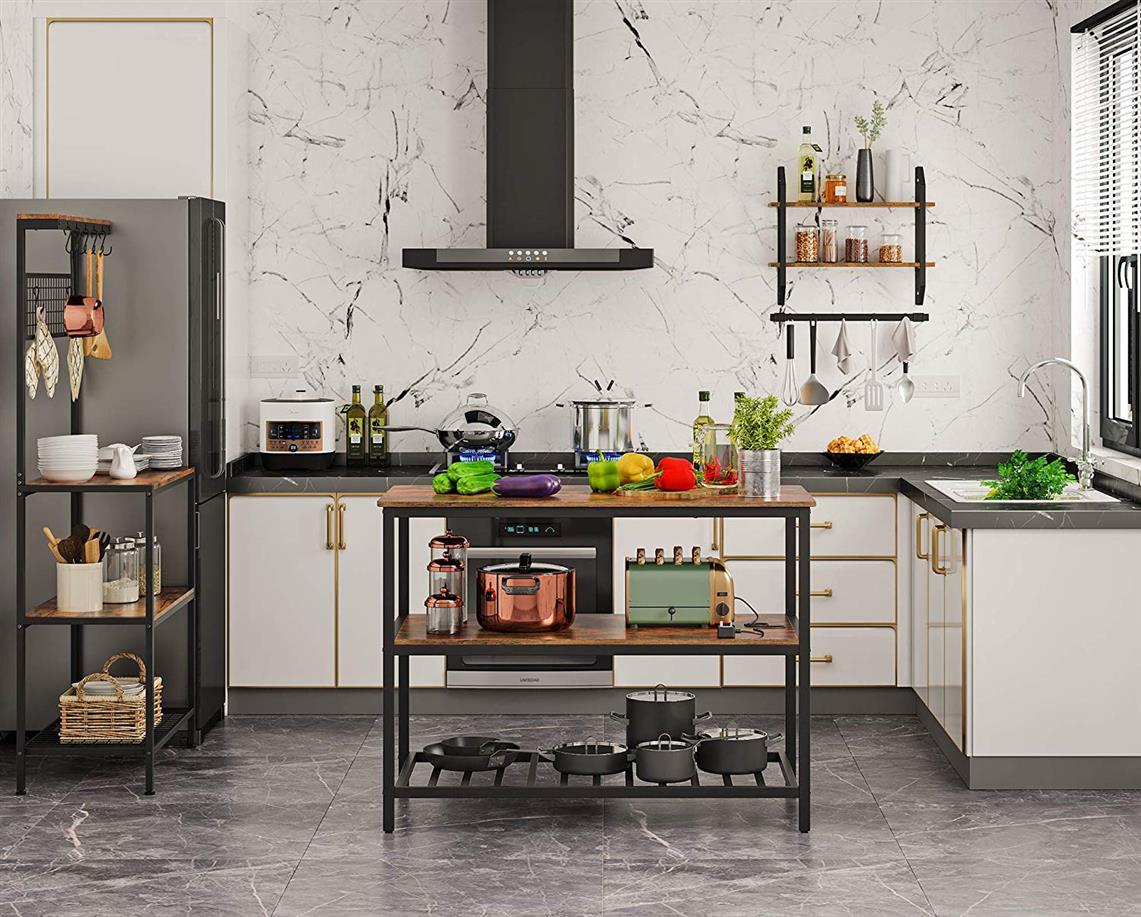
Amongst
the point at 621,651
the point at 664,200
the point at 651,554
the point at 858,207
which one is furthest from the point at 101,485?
the point at 858,207

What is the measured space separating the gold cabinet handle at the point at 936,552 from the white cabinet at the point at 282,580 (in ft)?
6.92

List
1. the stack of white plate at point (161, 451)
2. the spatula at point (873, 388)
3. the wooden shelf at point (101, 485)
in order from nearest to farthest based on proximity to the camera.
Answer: the wooden shelf at point (101, 485), the stack of white plate at point (161, 451), the spatula at point (873, 388)

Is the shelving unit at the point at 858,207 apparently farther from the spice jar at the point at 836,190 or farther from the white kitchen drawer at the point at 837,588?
the white kitchen drawer at the point at 837,588

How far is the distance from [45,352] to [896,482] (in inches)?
116

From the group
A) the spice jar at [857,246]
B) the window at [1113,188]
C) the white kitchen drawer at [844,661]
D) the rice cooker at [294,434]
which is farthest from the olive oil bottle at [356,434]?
the window at [1113,188]

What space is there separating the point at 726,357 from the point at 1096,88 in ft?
5.53

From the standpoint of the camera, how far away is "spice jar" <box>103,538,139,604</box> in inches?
185

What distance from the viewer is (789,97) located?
585 centimetres

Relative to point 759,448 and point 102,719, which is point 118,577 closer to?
point 102,719

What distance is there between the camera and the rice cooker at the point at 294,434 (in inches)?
219

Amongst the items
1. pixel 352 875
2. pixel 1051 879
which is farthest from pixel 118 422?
pixel 1051 879

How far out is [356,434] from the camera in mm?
5844

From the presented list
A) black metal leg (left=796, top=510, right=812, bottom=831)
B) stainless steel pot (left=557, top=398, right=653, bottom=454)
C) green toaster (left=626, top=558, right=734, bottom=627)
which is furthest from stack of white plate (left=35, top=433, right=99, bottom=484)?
black metal leg (left=796, top=510, right=812, bottom=831)

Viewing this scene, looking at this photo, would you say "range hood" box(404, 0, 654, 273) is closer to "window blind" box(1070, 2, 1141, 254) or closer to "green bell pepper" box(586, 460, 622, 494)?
"green bell pepper" box(586, 460, 622, 494)
